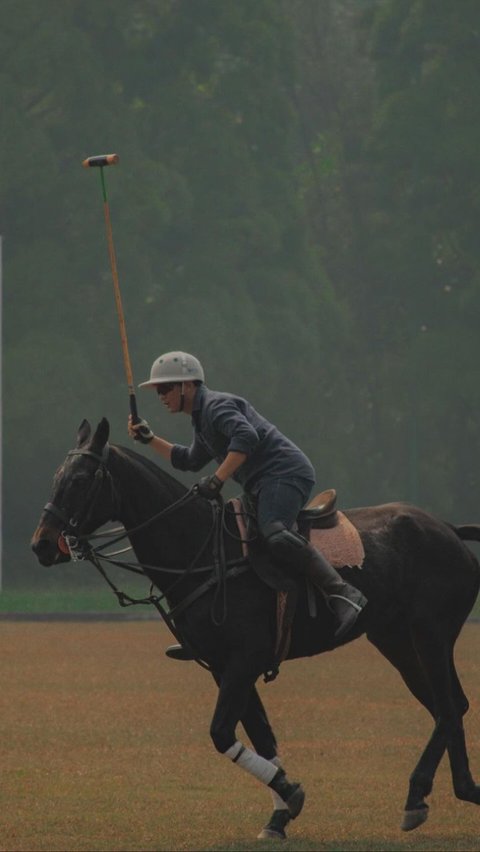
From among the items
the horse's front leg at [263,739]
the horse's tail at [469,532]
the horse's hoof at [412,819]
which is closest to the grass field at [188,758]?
the horse's hoof at [412,819]

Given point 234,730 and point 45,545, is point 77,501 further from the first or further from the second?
point 234,730

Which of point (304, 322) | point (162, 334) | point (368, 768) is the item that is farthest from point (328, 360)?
point (368, 768)

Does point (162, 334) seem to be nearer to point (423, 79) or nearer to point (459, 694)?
point (423, 79)

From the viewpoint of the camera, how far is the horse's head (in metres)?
9.50

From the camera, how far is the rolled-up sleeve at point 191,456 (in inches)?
404

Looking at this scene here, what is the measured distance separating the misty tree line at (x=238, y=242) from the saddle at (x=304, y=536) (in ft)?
100

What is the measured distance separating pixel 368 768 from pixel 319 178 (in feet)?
141

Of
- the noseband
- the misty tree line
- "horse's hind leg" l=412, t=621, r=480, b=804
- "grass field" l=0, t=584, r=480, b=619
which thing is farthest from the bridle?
the misty tree line

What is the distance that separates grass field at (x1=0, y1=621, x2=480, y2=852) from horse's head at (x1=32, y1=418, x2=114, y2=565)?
4.86 feet

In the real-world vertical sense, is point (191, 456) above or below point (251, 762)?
above

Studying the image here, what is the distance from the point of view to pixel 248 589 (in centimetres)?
988

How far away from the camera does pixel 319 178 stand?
54.7 m

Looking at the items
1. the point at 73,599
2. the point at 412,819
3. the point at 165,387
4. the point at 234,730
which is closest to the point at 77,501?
the point at 165,387

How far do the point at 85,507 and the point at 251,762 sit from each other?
1.54 metres
